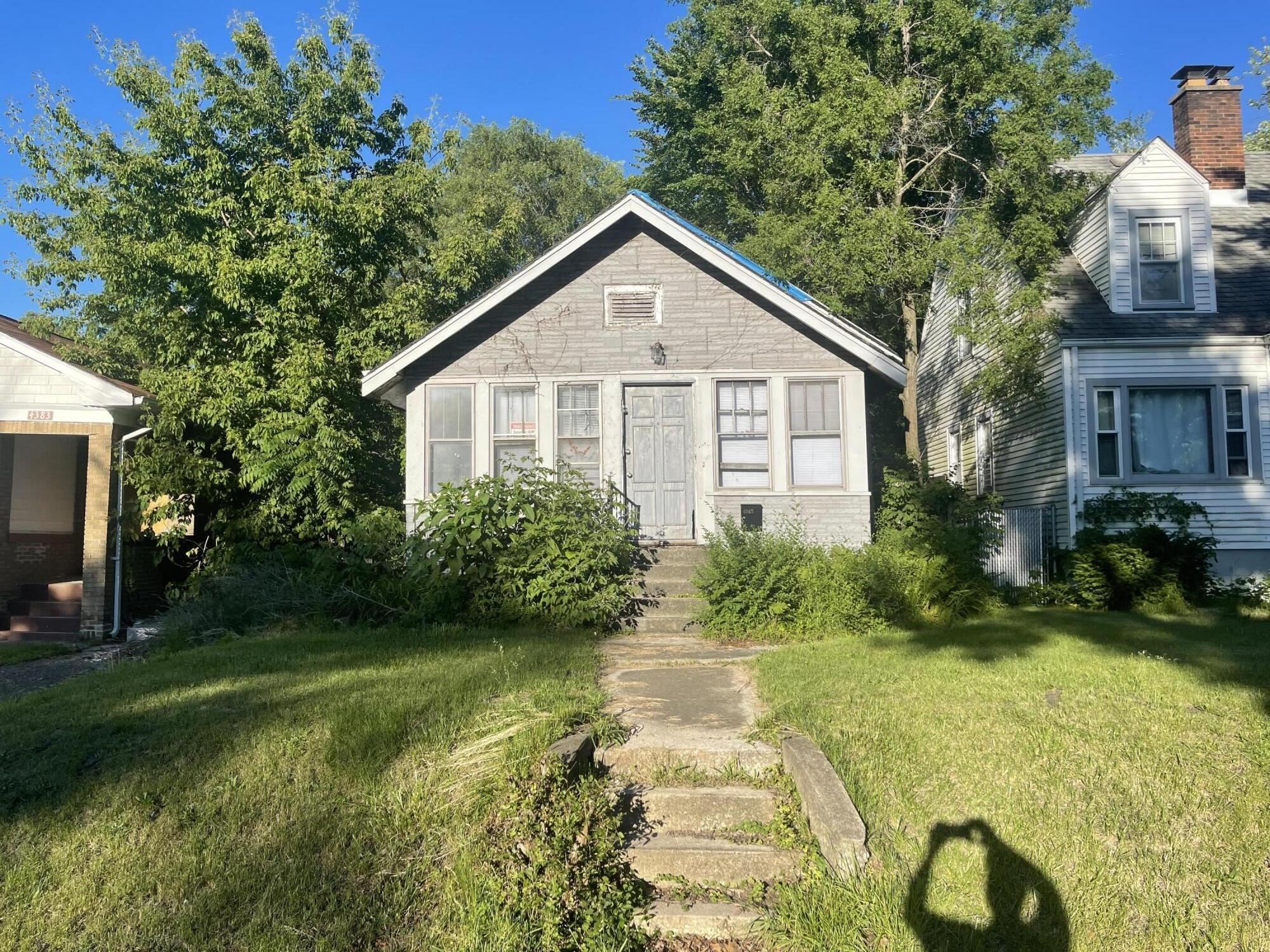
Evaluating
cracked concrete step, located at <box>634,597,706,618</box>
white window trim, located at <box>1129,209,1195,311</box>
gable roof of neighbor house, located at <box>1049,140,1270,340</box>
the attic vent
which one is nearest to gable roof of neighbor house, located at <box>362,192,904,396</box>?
the attic vent

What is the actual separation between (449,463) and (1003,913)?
1054 centimetres

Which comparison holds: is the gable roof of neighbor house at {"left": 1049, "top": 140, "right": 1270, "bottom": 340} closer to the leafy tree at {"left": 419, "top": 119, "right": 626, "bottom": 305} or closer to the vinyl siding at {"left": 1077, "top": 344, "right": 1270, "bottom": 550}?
the vinyl siding at {"left": 1077, "top": 344, "right": 1270, "bottom": 550}

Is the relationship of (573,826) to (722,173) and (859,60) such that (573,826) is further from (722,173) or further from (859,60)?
(722,173)

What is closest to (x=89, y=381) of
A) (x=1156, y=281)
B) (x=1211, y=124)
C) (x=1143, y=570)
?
(x=1143, y=570)

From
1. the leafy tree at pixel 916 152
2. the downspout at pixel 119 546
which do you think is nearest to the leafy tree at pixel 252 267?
the downspout at pixel 119 546

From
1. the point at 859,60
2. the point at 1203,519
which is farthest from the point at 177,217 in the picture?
the point at 1203,519

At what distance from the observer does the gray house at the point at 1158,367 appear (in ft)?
49.4

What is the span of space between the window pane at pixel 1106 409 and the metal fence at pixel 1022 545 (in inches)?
62.6

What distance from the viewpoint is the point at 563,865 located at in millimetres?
4469

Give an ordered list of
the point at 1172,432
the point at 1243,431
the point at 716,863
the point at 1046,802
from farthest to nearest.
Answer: the point at 1172,432, the point at 1243,431, the point at 1046,802, the point at 716,863

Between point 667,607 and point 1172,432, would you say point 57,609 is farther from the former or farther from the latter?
point 1172,432

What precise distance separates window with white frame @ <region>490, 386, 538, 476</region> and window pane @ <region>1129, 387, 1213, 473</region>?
31.7 feet

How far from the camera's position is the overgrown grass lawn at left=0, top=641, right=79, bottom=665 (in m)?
11.4

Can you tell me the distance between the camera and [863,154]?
67.9ft
